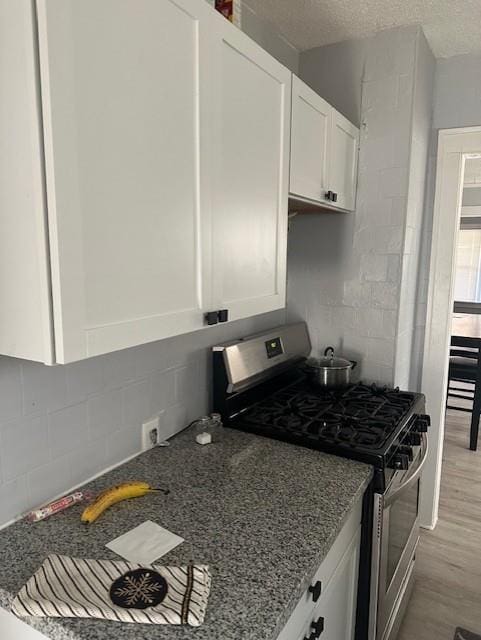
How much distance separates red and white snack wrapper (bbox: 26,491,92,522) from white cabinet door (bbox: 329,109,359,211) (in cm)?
144

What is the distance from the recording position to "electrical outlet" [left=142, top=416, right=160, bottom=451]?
5.08ft

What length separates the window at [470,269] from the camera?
521 centimetres

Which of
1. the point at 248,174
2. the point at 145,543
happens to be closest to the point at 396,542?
the point at 145,543

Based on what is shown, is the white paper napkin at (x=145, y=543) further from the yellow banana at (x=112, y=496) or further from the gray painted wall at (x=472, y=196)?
the gray painted wall at (x=472, y=196)

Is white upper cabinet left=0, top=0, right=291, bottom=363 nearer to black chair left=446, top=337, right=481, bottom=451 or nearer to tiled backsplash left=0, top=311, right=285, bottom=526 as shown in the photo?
tiled backsplash left=0, top=311, right=285, bottom=526

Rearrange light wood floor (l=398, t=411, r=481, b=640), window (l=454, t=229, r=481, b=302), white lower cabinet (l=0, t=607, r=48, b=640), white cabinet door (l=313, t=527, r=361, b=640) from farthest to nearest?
window (l=454, t=229, r=481, b=302) → light wood floor (l=398, t=411, r=481, b=640) → white cabinet door (l=313, t=527, r=361, b=640) → white lower cabinet (l=0, t=607, r=48, b=640)

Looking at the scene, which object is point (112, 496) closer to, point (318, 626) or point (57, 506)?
point (57, 506)

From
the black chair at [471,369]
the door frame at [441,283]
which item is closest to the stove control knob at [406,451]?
the door frame at [441,283]

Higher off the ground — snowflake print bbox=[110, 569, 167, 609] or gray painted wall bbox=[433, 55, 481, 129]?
gray painted wall bbox=[433, 55, 481, 129]

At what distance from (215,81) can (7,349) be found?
806mm

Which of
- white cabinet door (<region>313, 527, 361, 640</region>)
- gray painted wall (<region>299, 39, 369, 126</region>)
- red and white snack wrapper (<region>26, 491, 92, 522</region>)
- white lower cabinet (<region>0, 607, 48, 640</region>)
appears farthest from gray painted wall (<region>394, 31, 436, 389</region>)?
white lower cabinet (<region>0, 607, 48, 640</region>)

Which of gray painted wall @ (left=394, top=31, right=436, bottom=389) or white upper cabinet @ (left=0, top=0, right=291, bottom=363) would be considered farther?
gray painted wall @ (left=394, top=31, right=436, bottom=389)

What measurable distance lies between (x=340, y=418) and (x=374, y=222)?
3.14ft

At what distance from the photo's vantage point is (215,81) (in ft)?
3.86
